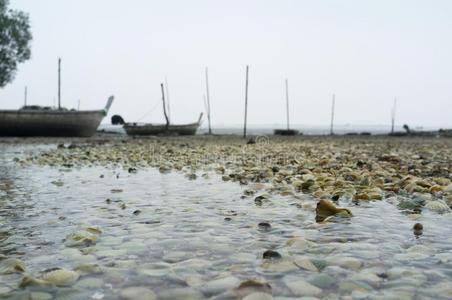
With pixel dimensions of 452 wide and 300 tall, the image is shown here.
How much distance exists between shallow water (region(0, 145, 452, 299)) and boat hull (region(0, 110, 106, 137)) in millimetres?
32019

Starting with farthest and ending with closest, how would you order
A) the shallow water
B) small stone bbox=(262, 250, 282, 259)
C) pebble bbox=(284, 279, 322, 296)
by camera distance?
small stone bbox=(262, 250, 282, 259) < the shallow water < pebble bbox=(284, 279, 322, 296)

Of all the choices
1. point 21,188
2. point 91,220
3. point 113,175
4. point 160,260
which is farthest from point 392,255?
point 113,175

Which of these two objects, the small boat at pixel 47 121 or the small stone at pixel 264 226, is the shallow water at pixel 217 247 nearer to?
the small stone at pixel 264 226

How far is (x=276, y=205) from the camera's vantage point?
5.66 metres

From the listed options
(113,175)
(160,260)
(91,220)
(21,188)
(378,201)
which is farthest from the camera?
(113,175)

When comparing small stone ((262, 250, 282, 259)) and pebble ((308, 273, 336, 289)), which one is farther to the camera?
small stone ((262, 250, 282, 259))

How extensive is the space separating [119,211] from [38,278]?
2607 millimetres

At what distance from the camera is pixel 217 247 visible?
3627mm

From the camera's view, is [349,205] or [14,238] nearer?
[14,238]

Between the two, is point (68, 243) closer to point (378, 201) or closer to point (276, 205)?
point (276, 205)

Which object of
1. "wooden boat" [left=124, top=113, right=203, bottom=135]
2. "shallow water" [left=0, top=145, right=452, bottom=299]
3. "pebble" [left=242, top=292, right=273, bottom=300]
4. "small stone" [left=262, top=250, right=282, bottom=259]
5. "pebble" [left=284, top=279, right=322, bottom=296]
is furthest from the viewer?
"wooden boat" [left=124, top=113, right=203, bottom=135]

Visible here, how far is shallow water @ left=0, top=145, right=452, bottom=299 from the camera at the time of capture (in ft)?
8.71

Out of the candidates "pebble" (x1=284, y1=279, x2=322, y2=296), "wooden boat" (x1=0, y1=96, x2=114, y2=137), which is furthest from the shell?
"wooden boat" (x1=0, y1=96, x2=114, y2=137)

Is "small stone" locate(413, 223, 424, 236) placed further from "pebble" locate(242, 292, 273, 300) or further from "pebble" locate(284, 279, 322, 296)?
"pebble" locate(242, 292, 273, 300)
